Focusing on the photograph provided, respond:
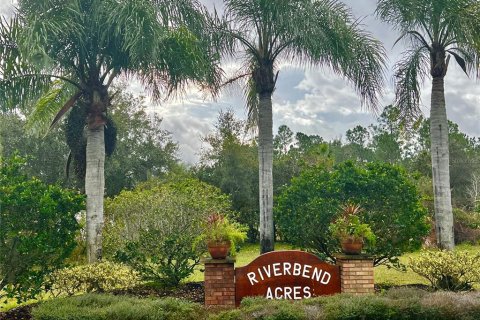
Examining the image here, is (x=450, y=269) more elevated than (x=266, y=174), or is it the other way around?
(x=266, y=174)

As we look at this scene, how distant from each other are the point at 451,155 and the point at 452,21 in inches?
827

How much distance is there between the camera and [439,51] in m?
11.4

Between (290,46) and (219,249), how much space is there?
19.0ft

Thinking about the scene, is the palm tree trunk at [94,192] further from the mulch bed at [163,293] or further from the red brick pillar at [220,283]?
the red brick pillar at [220,283]

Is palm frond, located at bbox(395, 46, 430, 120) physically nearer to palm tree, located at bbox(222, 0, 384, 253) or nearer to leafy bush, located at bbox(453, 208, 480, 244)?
palm tree, located at bbox(222, 0, 384, 253)

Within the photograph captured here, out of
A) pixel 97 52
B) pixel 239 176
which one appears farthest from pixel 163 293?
pixel 239 176

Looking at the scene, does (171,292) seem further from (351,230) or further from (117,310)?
(351,230)

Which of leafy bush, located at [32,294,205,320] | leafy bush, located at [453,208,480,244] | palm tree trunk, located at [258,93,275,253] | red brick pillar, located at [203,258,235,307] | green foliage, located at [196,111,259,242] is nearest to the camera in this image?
leafy bush, located at [32,294,205,320]

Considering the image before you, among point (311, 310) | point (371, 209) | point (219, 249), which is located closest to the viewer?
point (311, 310)

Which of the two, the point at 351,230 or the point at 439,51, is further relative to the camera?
the point at 439,51

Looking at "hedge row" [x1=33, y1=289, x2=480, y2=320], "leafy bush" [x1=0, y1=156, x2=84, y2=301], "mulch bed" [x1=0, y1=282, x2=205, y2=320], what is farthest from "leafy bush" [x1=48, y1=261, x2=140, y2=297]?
"hedge row" [x1=33, y1=289, x2=480, y2=320]

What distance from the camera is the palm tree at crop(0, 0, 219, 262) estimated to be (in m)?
9.15

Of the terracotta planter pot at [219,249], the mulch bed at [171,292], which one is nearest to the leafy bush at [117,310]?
the terracotta planter pot at [219,249]

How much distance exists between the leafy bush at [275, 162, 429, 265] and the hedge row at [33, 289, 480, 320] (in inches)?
148
